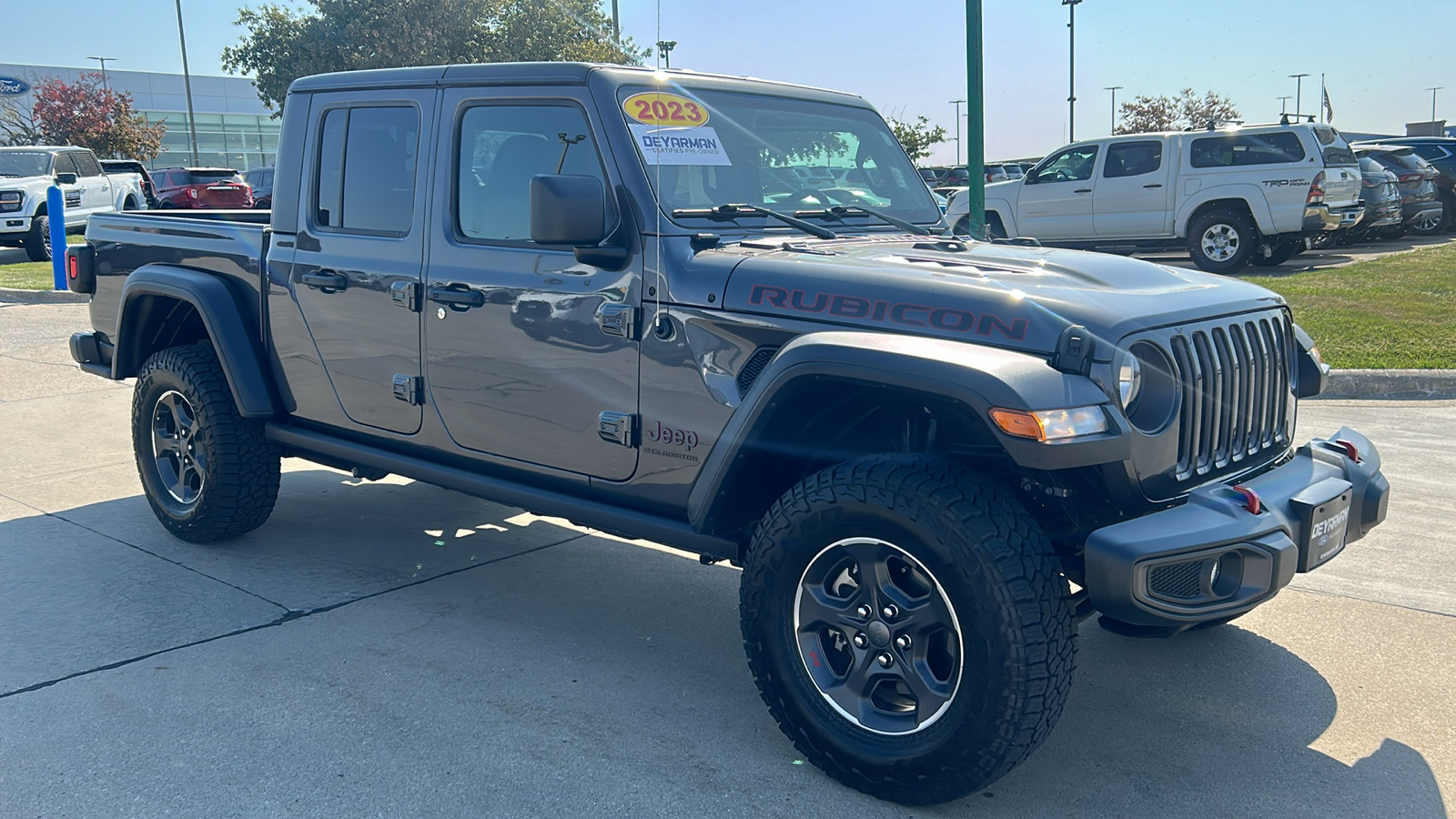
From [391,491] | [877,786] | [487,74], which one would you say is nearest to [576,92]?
[487,74]

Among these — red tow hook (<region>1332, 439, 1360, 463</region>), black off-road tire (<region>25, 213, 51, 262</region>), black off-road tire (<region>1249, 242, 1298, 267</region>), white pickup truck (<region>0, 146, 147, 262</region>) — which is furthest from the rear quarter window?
black off-road tire (<region>25, 213, 51, 262</region>)

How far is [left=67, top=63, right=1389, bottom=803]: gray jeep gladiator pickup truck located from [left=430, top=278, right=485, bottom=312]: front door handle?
0.6 inches

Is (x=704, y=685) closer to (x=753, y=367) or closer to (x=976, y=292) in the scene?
(x=753, y=367)

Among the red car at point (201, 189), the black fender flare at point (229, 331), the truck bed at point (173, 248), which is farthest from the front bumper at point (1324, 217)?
the red car at point (201, 189)

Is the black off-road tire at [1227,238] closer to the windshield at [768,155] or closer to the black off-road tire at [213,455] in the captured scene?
the windshield at [768,155]

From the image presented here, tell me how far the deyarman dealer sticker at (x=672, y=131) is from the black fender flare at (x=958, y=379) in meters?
0.93

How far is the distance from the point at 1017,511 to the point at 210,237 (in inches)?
147

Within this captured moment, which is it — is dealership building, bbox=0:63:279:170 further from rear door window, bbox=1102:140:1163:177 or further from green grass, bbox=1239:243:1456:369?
green grass, bbox=1239:243:1456:369

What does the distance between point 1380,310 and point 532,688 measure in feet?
33.1

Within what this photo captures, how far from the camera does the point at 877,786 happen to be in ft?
9.96

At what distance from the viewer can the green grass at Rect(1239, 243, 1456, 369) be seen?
8.93 m

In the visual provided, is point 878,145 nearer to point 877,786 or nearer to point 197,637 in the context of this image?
point 877,786

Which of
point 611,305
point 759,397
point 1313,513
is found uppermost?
point 611,305

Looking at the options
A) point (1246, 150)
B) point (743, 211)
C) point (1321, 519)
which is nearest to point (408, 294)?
point (743, 211)
